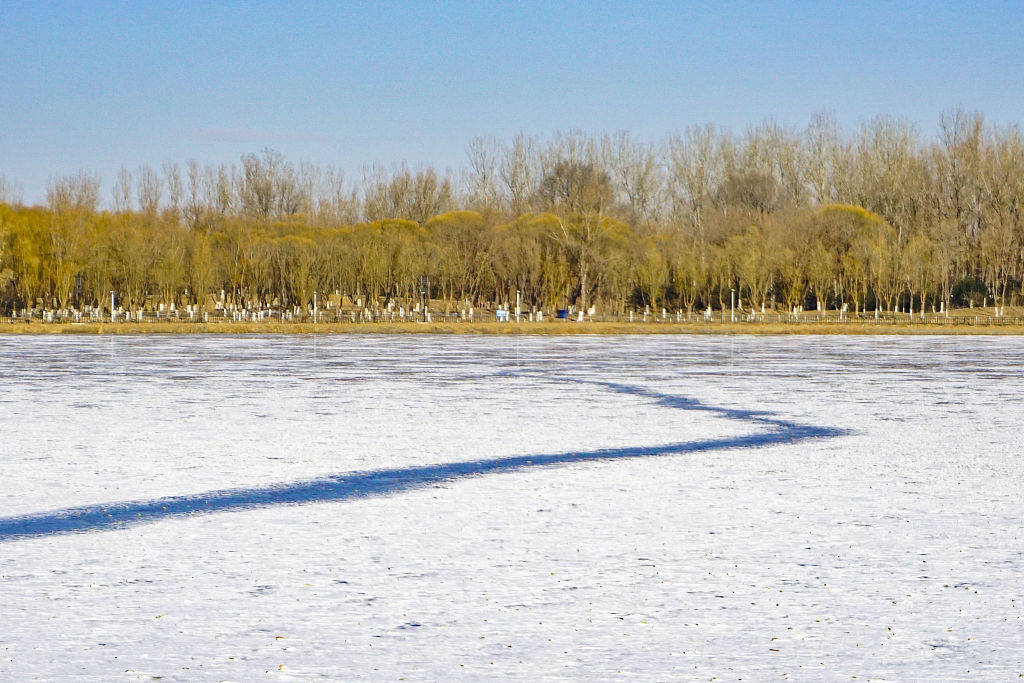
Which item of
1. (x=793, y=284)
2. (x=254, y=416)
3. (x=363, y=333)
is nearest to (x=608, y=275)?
(x=793, y=284)

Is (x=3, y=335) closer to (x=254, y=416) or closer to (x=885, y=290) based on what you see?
(x=254, y=416)

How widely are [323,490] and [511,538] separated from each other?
2.38m

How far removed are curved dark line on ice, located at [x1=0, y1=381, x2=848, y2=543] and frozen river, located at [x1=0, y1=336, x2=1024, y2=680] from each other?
0.14 feet

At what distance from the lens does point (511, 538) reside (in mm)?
7449

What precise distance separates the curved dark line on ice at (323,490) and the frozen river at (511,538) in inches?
1.7

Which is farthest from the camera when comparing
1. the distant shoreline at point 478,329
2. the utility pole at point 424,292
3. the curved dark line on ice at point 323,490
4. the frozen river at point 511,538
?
the utility pole at point 424,292

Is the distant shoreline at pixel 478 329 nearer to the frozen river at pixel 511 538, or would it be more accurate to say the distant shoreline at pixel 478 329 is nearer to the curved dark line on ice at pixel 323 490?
the frozen river at pixel 511 538

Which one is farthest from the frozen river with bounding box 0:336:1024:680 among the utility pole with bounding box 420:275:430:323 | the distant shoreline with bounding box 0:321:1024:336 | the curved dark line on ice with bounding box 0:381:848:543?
the utility pole with bounding box 420:275:430:323

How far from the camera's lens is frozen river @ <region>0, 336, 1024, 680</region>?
5.07 metres

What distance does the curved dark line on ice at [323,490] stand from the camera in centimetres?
790

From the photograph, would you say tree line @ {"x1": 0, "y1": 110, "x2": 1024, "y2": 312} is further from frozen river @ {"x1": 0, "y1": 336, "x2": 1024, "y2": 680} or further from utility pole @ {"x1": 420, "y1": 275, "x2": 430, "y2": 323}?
frozen river @ {"x1": 0, "y1": 336, "x2": 1024, "y2": 680}

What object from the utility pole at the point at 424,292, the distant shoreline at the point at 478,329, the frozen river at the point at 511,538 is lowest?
the frozen river at the point at 511,538

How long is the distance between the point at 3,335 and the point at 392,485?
38.9 meters

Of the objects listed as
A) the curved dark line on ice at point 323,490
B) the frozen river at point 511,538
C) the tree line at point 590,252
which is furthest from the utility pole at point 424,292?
the curved dark line on ice at point 323,490
